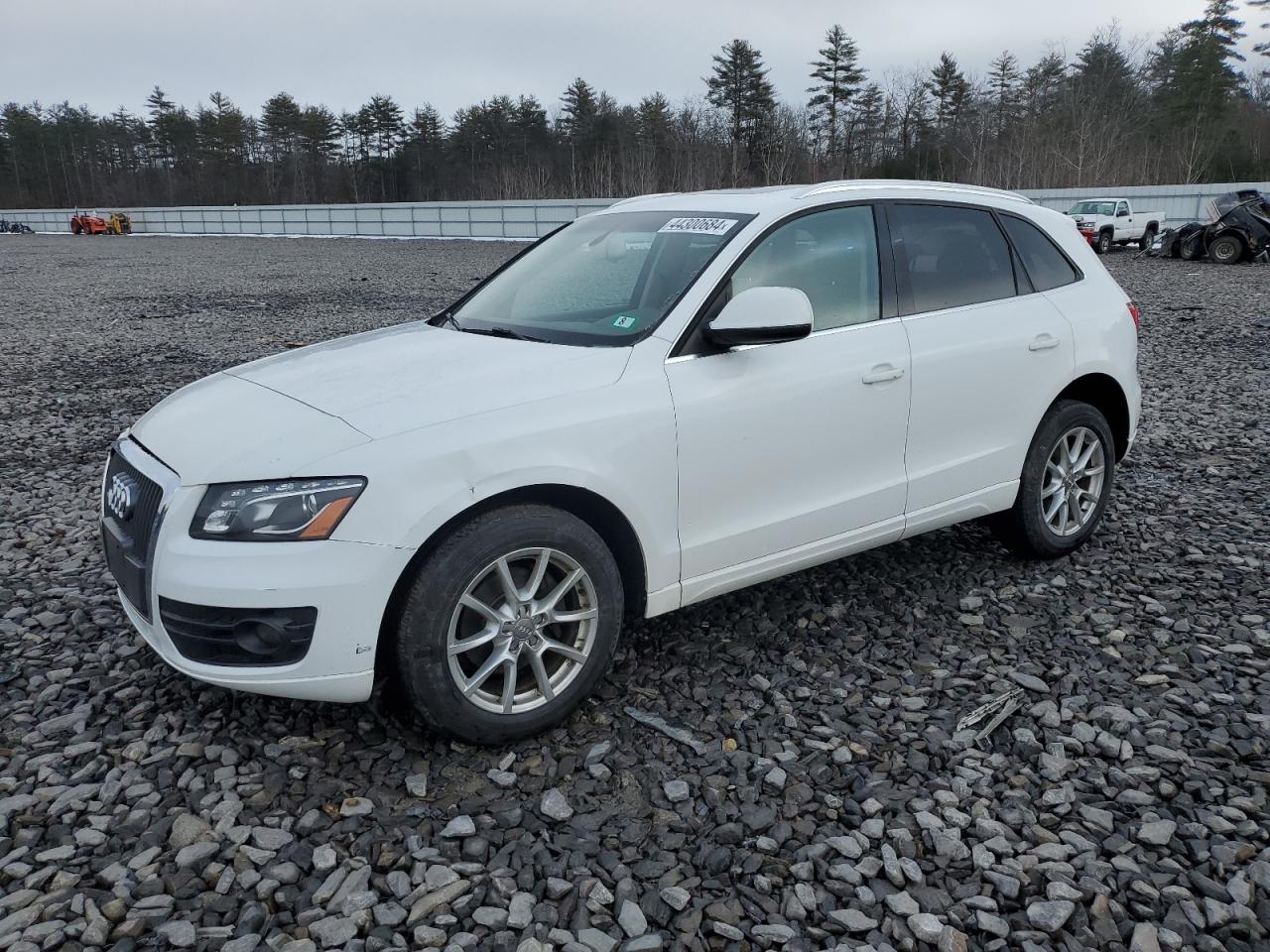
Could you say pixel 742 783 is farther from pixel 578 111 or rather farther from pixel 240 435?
pixel 578 111

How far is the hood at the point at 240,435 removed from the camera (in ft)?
9.31

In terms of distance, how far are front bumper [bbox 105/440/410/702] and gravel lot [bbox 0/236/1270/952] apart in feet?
1.34

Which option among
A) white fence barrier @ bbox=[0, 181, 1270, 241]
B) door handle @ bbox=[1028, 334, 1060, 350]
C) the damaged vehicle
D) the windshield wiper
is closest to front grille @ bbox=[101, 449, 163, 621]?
the windshield wiper

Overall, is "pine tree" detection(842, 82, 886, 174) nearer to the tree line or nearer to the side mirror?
the tree line

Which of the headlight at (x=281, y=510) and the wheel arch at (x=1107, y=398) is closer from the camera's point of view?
the headlight at (x=281, y=510)

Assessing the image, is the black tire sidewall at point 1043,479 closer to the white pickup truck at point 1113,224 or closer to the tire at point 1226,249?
the tire at point 1226,249

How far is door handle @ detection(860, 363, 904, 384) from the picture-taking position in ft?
12.3

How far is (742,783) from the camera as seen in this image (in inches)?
119

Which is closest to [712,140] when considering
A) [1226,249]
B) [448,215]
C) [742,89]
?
[742,89]

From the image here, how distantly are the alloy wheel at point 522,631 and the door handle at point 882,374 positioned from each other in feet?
4.64

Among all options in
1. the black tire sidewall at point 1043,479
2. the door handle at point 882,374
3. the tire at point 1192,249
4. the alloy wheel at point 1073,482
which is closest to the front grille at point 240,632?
the door handle at point 882,374

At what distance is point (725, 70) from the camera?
202 ft

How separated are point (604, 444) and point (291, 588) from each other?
105 centimetres

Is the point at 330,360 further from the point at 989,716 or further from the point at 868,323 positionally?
the point at 989,716
